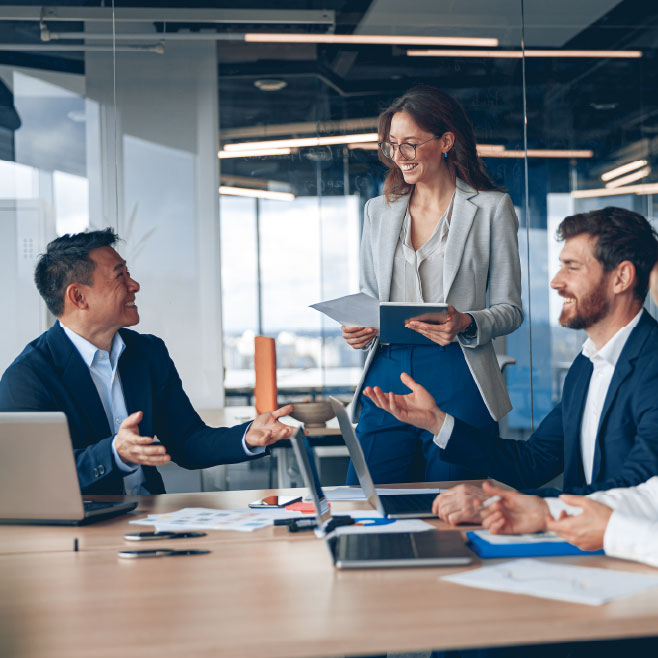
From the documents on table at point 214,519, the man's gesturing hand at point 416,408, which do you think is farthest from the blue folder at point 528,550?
the man's gesturing hand at point 416,408

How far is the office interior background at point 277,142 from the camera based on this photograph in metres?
5.08

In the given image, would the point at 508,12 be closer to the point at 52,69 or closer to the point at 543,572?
the point at 52,69

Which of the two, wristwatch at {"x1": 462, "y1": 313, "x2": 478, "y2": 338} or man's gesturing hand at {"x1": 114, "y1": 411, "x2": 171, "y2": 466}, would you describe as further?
wristwatch at {"x1": 462, "y1": 313, "x2": 478, "y2": 338}

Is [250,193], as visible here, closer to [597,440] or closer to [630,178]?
[630,178]

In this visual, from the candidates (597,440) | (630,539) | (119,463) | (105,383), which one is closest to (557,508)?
(630,539)

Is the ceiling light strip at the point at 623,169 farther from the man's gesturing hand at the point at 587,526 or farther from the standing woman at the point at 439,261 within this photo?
the man's gesturing hand at the point at 587,526

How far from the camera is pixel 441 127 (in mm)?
2859

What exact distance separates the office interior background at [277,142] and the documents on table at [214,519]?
10.9 ft

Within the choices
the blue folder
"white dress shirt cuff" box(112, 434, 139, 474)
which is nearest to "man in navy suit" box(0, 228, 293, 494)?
"white dress shirt cuff" box(112, 434, 139, 474)

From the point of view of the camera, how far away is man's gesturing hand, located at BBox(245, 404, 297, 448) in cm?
224

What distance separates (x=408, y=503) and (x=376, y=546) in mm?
419

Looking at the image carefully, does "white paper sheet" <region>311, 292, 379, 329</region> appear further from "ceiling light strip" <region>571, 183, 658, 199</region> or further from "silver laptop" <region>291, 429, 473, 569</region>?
"ceiling light strip" <region>571, 183, 658, 199</region>

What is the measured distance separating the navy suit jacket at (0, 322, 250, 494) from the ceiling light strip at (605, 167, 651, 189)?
3.70 metres

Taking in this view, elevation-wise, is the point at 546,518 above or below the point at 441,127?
below
